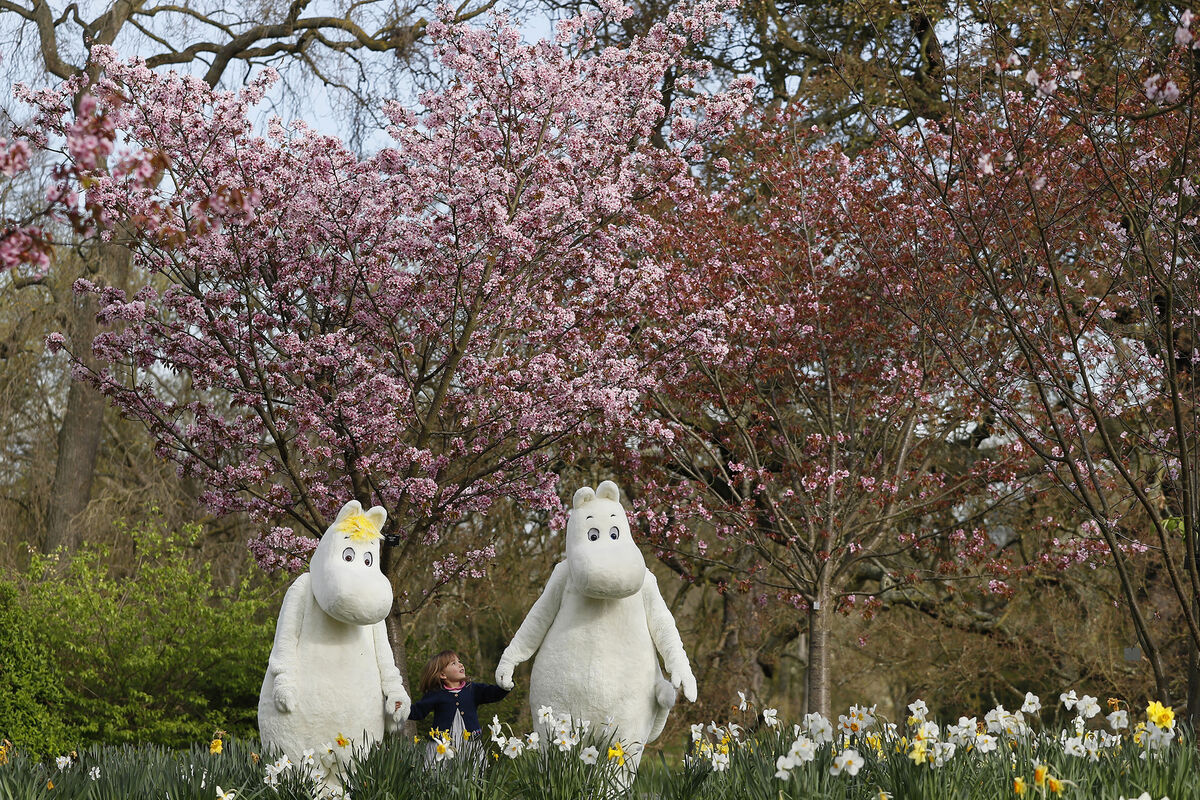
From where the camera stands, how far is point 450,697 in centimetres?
633

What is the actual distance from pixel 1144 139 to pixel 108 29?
11.8m

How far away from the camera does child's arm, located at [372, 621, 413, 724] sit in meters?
5.67

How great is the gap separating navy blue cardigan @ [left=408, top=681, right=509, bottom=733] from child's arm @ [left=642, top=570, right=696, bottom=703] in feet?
3.30

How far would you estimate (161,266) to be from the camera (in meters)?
7.95

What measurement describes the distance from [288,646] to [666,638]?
1.75 metres

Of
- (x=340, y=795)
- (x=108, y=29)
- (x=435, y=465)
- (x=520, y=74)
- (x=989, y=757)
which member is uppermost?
(x=108, y=29)

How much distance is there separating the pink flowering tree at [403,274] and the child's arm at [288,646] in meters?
2.09

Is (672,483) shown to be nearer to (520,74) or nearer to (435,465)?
(435,465)

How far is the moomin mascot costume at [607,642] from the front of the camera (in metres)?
5.54

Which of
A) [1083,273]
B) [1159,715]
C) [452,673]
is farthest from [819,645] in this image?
[1159,715]

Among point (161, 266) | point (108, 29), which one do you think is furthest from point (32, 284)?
point (161, 266)

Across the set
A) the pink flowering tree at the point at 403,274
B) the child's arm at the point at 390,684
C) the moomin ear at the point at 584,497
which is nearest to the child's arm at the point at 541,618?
the moomin ear at the point at 584,497

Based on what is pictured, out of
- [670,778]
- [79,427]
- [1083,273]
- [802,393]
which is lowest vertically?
[670,778]

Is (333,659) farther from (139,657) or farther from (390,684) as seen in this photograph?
(139,657)
